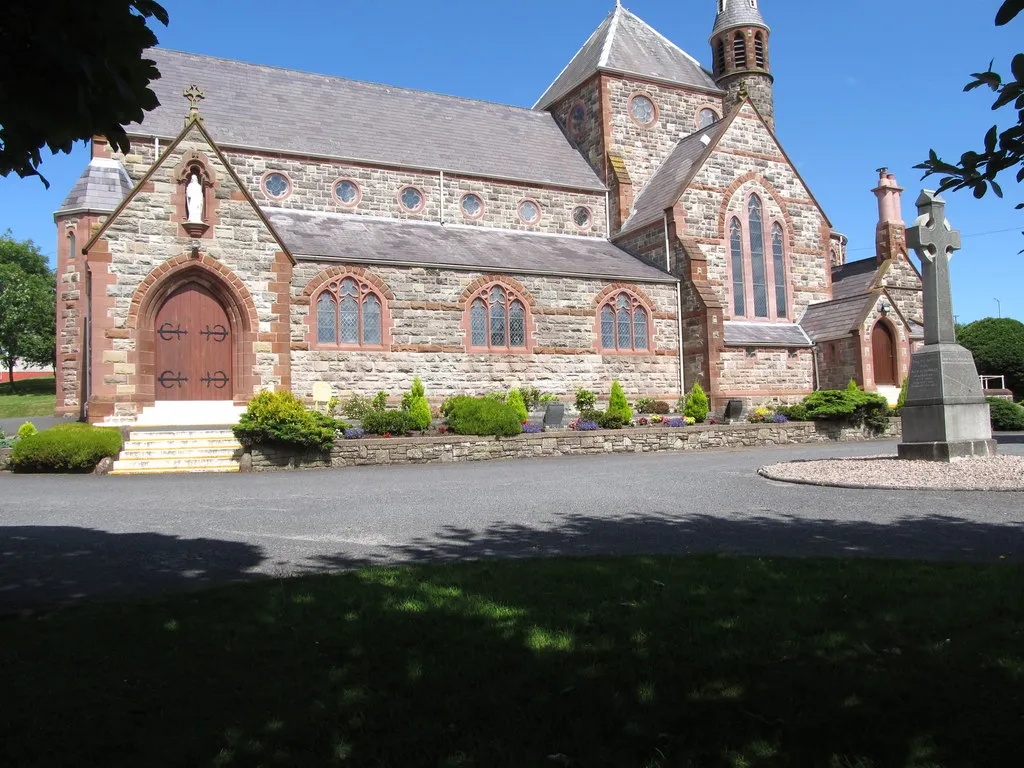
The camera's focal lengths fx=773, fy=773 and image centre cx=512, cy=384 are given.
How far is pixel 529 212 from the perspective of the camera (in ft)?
97.4

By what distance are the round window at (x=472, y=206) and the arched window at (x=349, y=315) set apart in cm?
700

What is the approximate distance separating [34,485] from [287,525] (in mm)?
7320

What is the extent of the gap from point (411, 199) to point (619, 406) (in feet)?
36.5

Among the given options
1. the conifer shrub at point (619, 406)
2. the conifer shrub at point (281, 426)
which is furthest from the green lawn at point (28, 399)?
the conifer shrub at point (619, 406)

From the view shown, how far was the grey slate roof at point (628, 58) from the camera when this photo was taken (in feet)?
105

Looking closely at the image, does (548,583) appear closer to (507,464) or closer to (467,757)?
(467,757)

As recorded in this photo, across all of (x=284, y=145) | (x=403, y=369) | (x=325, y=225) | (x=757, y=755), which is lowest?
(x=757, y=755)

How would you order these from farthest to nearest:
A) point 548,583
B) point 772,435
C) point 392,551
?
point 772,435 < point 392,551 < point 548,583

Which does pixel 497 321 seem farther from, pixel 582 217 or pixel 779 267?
pixel 779 267

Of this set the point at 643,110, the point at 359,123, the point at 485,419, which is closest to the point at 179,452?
the point at 485,419

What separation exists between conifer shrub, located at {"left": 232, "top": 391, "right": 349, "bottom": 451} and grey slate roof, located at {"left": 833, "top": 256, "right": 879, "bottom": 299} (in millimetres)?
21483

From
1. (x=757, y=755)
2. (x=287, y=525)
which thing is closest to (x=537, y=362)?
(x=287, y=525)

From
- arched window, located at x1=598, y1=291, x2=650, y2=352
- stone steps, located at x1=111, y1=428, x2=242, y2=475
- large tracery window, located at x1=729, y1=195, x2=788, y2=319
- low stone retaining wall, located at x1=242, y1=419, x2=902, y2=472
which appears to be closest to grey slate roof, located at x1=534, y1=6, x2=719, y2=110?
large tracery window, located at x1=729, y1=195, x2=788, y2=319

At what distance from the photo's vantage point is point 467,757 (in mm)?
3199
